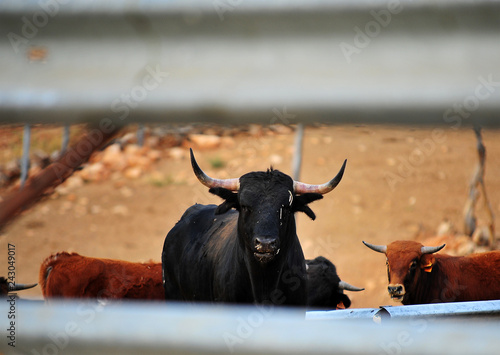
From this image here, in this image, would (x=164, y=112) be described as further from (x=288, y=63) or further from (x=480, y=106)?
(x=480, y=106)

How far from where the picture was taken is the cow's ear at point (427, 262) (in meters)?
6.64

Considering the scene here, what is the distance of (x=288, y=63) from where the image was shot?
1.23 m

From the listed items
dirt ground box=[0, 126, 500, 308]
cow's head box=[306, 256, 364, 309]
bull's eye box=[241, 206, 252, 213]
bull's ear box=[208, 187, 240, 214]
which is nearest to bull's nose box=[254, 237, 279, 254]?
bull's eye box=[241, 206, 252, 213]

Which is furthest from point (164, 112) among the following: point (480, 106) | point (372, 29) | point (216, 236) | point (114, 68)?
point (216, 236)

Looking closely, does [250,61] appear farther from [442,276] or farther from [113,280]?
[442,276]

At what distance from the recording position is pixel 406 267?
6.55 m

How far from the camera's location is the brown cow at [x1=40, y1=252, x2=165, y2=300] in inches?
244

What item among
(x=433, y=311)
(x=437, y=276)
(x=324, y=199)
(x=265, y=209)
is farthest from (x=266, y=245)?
(x=324, y=199)

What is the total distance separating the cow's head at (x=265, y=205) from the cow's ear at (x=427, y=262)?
1705 mm

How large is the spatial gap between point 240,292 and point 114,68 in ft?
13.8

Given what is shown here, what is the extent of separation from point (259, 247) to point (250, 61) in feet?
12.0

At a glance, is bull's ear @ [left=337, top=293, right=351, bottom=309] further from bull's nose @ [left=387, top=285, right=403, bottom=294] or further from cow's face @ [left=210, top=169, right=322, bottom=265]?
cow's face @ [left=210, top=169, right=322, bottom=265]

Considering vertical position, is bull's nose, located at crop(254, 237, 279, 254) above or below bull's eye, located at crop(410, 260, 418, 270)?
above

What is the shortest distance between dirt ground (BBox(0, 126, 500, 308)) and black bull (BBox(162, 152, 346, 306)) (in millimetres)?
5679
